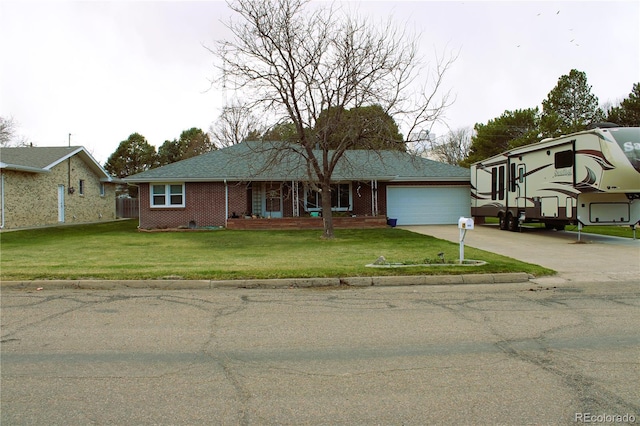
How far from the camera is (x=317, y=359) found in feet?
15.8

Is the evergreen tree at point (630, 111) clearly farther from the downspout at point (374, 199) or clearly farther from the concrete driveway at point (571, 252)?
the downspout at point (374, 199)

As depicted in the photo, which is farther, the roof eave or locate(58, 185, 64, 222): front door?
locate(58, 185, 64, 222): front door

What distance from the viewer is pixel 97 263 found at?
10867 mm

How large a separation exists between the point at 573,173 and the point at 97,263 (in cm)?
1453

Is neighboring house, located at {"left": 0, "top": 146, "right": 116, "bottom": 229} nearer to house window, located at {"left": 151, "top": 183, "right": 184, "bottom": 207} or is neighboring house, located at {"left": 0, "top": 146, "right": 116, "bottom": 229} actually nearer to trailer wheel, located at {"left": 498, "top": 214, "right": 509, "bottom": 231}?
house window, located at {"left": 151, "top": 183, "right": 184, "bottom": 207}

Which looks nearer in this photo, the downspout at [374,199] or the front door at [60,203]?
the downspout at [374,199]

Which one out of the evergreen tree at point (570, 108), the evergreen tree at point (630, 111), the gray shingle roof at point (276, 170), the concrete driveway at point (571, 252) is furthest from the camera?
the evergreen tree at point (570, 108)

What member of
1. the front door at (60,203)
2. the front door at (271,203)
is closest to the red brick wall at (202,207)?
the front door at (271,203)

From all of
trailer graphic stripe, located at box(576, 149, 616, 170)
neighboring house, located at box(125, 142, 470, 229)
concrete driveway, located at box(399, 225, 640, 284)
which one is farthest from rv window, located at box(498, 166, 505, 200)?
trailer graphic stripe, located at box(576, 149, 616, 170)

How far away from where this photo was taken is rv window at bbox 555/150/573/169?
50.9ft

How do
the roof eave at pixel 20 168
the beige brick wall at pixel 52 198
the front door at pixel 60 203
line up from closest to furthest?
the roof eave at pixel 20 168, the beige brick wall at pixel 52 198, the front door at pixel 60 203

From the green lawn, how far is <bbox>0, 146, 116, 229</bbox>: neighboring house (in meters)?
6.23

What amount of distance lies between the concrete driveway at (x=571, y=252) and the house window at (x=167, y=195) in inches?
525

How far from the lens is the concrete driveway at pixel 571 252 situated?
32.3ft
